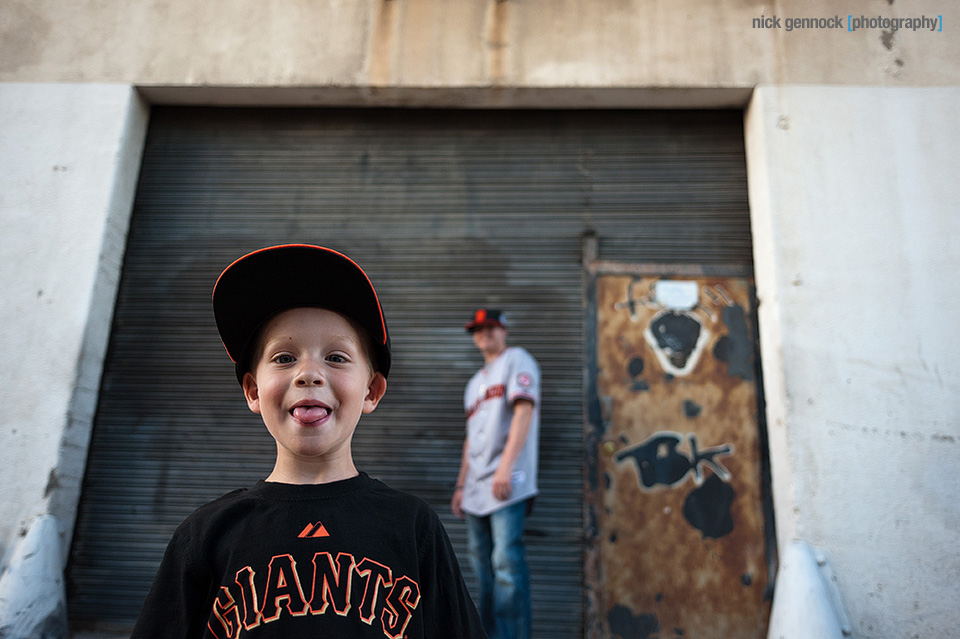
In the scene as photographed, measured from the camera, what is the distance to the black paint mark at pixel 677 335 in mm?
4348

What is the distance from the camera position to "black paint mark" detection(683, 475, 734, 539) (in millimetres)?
4016

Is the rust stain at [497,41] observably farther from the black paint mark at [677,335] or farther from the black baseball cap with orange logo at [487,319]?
the black paint mark at [677,335]

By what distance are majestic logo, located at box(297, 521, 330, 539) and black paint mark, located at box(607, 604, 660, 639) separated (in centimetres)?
320

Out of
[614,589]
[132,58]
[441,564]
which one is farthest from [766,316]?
[132,58]

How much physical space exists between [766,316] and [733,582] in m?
1.78

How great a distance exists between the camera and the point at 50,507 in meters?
3.95

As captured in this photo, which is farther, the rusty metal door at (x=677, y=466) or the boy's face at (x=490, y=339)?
the boy's face at (x=490, y=339)

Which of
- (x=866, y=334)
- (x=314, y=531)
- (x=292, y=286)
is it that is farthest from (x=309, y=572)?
(x=866, y=334)

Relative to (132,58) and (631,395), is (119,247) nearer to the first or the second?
(132,58)

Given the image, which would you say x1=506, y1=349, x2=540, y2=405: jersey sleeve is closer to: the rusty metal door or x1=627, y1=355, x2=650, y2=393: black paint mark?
the rusty metal door

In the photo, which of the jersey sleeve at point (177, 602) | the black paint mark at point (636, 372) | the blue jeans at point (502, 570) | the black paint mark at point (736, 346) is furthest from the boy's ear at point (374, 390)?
the black paint mark at point (736, 346)

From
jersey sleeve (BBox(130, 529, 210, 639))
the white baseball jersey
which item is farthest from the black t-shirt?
the white baseball jersey

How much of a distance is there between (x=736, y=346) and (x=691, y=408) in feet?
1.86

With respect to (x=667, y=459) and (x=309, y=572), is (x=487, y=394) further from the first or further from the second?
(x=309, y=572)
